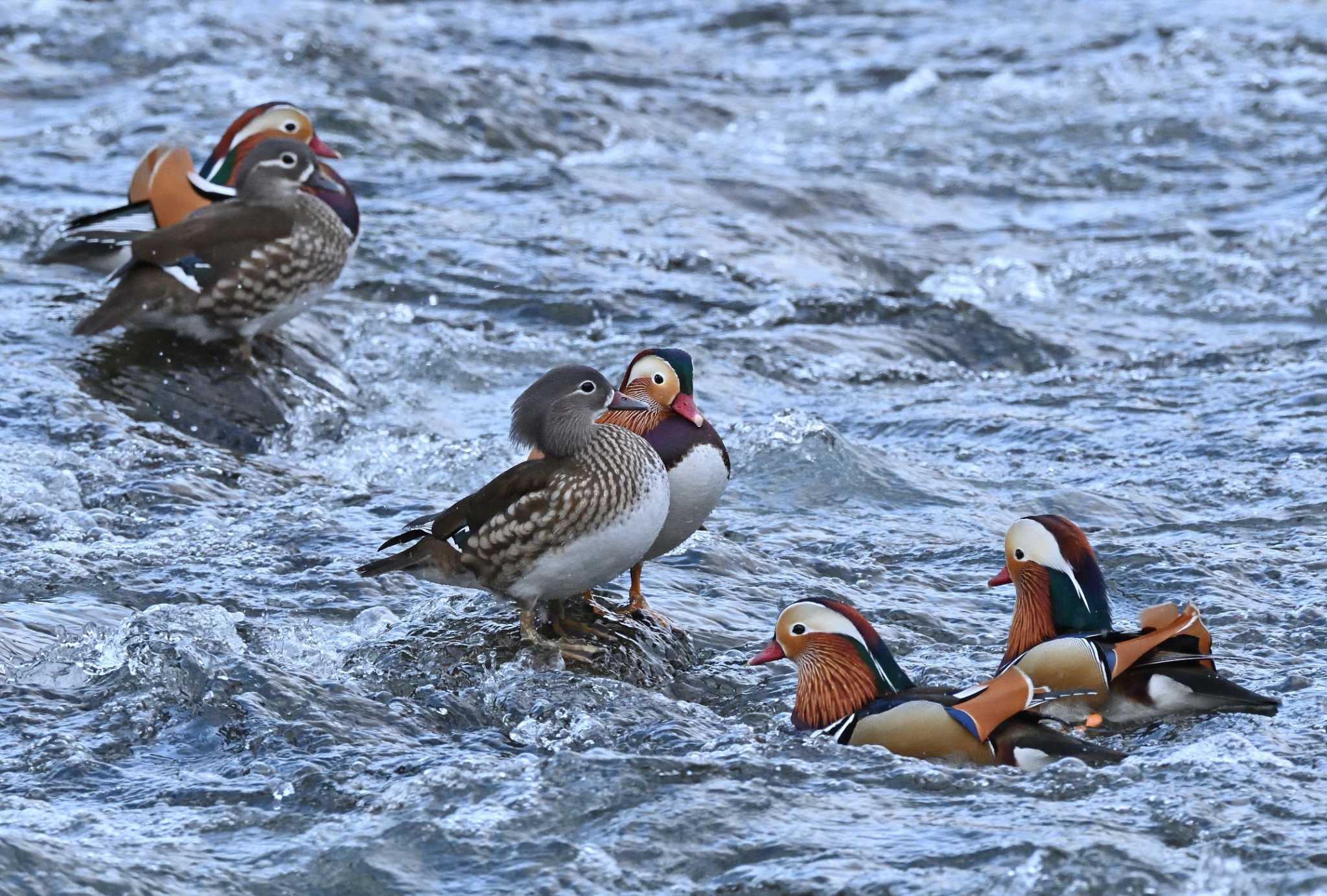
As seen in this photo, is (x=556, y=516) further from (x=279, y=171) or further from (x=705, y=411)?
(x=279, y=171)

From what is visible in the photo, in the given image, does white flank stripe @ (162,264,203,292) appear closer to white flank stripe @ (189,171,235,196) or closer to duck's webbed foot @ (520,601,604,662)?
white flank stripe @ (189,171,235,196)

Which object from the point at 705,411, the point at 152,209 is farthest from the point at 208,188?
the point at 705,411

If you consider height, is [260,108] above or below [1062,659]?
above

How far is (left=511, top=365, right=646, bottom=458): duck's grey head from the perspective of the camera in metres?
4.93

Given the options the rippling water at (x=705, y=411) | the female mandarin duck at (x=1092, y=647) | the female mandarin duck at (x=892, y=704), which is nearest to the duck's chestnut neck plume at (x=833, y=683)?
the female mandarin duck at (x=892, y=704)

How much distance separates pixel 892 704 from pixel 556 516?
997mm

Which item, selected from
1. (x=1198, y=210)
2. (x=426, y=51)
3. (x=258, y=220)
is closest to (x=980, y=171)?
(x=1198, y=210)

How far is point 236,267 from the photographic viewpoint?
7133 mm

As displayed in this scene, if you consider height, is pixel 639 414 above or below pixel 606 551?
above

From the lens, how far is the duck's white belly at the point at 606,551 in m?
4.70

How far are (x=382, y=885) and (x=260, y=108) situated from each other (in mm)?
5583

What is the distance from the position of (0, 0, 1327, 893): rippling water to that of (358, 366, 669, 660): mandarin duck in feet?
0.71

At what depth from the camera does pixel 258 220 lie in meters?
7.28

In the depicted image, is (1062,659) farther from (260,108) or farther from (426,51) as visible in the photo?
(426,51)
